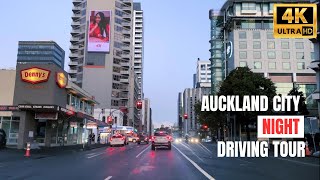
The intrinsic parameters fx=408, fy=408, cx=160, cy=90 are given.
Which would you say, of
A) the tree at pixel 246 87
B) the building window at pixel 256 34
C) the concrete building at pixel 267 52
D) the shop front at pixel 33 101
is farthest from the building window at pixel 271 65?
the shop front at pixel 33 101

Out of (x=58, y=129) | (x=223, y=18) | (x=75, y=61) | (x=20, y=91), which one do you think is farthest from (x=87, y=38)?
(x=20, y=91)

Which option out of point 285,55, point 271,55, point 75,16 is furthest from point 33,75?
point 75,16

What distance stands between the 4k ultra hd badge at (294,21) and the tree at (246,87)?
4218 cm

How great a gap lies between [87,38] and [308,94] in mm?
67629

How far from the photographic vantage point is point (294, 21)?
11570 mm

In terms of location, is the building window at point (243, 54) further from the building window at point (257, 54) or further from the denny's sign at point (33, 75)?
the denny's sign at point (33, 75)

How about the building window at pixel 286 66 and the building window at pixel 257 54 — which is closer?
the building window at pixel 286 66

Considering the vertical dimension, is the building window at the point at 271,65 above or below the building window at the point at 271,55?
below

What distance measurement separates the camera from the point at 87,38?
5037 inches

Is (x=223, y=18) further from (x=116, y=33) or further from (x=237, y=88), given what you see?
(x=237, y=88)

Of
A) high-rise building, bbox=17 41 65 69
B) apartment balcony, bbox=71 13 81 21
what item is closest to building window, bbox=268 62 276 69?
apartment balcony, bbox=71 13 81 21

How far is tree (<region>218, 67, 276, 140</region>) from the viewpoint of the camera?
179ft

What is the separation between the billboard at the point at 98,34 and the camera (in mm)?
127312

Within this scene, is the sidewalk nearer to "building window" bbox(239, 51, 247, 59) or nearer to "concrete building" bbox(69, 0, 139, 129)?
"building window" bbox(239, 51, 247, 59)
